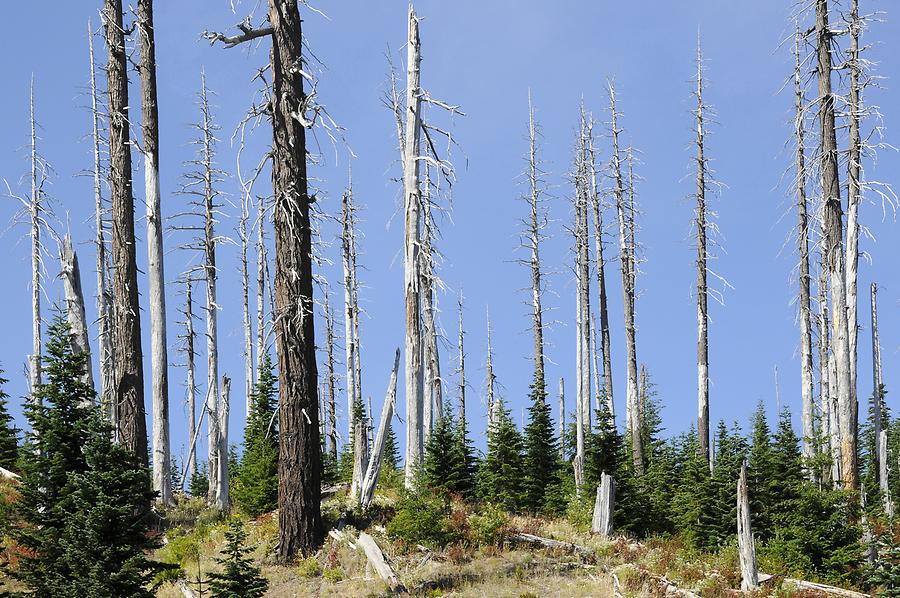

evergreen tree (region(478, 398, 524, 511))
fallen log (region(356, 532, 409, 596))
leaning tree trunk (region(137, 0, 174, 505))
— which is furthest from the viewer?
evergreen tree (region(478, 398, 524, 511))

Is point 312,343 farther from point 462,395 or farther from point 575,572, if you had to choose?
point 462,395

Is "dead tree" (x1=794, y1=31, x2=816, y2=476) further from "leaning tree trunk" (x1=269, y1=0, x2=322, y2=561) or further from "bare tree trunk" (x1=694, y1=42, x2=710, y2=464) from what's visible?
"leaning tree trunk" (x1=269, y1=0, x2=322, y2=561)

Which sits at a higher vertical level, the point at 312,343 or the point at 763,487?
the point at 312,343

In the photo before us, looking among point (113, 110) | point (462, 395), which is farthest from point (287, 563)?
point (462, 395)

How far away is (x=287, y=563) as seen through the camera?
1432cm

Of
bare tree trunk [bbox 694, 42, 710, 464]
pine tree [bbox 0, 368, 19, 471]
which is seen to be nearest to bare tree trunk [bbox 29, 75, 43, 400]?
pine tree [bbox 0, 368, 19, 471]

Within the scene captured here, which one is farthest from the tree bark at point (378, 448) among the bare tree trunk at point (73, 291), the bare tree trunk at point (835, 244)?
the bare tree trunk at point (835, 244)

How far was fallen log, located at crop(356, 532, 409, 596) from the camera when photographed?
13079 mm

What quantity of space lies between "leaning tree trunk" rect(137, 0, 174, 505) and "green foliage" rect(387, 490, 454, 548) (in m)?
7.57

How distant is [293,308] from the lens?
15.3 meters

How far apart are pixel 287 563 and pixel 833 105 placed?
608 inches

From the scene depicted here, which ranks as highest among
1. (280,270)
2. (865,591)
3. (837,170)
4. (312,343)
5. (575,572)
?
(837,170)

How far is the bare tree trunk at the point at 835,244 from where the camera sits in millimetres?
18766

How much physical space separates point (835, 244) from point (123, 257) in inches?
633
